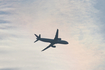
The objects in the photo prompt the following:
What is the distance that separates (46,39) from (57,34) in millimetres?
13322

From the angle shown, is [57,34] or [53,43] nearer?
[57,34]

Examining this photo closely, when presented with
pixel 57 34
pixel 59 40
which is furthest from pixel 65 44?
pixel 57 34

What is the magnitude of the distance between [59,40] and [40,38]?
19.0m

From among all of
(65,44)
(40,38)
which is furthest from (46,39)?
(65,44)

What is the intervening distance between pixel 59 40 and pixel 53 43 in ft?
22.1

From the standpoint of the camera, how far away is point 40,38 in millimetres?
137625

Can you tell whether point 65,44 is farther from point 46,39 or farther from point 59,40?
point 46,39

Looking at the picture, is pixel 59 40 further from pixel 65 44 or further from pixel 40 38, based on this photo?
pixel 40 38

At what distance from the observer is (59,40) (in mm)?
136500

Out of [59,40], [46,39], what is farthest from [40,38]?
[59,40]

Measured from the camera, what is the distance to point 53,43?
137625mm

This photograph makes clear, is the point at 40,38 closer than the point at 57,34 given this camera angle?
No

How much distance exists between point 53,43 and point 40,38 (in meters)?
13.8

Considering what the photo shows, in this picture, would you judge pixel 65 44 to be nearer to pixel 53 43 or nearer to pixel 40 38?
pixel 53 43
